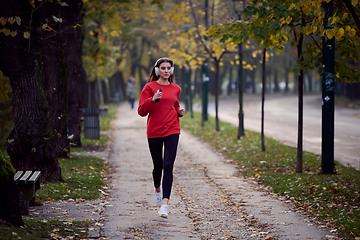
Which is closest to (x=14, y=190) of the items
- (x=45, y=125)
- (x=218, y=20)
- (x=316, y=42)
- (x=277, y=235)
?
(x=277, y=235)

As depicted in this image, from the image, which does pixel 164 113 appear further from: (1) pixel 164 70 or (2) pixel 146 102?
(1) pixel 164 70

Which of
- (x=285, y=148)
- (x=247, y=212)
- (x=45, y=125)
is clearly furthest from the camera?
(x=285, y=148)

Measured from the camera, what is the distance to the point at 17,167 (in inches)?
389

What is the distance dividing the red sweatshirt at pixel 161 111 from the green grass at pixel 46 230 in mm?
1460

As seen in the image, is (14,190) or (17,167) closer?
(14,190)

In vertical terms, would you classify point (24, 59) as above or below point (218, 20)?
below

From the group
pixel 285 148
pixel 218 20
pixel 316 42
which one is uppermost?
pixel 218 20

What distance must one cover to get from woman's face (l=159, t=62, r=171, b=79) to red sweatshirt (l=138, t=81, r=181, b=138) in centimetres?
14

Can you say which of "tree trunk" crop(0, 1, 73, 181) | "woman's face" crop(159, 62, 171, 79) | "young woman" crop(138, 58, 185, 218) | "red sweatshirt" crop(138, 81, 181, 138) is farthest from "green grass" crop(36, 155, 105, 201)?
"woman's face" crop(159, 62, 171, 79)

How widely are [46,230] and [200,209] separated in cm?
267

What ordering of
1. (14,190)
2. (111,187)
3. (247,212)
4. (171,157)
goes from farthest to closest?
(111,187)
(247,212)
(171,157)
(14,190)

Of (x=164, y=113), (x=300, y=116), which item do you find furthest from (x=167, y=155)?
(x=300, y=116)

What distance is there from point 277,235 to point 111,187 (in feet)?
14.5

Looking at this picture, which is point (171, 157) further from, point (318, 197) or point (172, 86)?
point (318, 197)
